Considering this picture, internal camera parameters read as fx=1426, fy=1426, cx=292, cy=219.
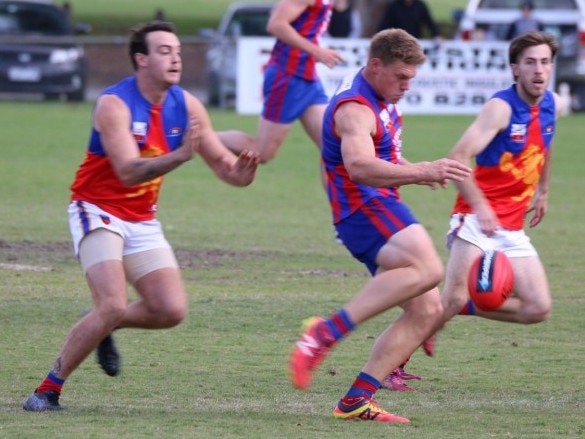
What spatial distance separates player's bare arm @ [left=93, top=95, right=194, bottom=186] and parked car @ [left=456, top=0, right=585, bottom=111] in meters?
19.6

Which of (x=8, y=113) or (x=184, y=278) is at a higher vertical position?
(x=184, y=278)

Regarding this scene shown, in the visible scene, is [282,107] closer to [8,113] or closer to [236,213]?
[236,213]

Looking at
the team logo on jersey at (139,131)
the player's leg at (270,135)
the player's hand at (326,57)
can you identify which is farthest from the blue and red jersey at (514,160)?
the player's leg at (270,135)

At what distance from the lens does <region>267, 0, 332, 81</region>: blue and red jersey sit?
439 inches

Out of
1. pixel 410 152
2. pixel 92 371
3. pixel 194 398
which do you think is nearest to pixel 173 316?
pixel 194 398

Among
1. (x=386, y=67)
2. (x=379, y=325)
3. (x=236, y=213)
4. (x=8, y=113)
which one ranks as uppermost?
(x=386, y=67)

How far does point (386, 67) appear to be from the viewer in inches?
267

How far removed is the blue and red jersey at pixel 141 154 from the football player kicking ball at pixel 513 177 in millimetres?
1588

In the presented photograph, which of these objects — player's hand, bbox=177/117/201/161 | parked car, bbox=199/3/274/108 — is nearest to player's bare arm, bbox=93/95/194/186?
player's hand, bbox=177/117/201/161

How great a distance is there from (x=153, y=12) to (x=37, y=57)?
27673 millimetres

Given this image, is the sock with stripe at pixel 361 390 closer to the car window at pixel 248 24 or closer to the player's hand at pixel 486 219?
the player's hand at pixel 486 219

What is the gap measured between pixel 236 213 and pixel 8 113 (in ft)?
33.2

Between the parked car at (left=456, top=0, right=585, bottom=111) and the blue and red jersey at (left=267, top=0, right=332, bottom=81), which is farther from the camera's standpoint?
the parked car at (left=456, top=0, right=585, bottom=111)

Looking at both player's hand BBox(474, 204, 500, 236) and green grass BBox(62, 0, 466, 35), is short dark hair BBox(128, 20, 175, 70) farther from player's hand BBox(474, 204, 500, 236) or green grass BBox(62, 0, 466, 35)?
green grass BBox(62, 0, 466, 35)
